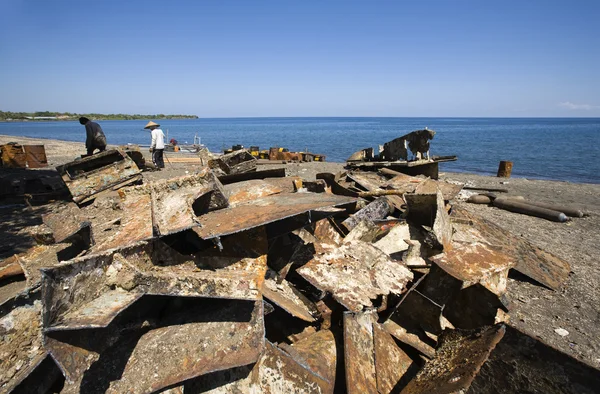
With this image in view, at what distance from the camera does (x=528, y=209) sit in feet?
24.3

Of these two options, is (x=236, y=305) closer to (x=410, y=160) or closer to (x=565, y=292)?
(x=565, y=292)

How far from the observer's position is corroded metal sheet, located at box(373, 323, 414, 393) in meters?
2.16

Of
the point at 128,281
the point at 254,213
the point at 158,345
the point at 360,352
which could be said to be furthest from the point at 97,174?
the point at 360,352

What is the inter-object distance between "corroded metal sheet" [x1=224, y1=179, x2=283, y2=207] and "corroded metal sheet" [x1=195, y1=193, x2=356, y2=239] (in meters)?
0.36

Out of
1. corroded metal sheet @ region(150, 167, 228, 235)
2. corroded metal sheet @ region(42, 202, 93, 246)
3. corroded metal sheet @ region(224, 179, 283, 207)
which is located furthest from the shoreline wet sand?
corroded metal sheet @ region(42, 202, 93, 246)

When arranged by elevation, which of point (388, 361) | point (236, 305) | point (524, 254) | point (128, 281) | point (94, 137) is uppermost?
point (94, 137)

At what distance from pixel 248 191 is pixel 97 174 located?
2.99m

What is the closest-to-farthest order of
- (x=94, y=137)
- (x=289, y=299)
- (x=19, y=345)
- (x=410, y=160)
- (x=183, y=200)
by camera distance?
(x=19, y=345) < (x=183, y=200) < (x=289, y=299) < (x=94, y=137) < (x=410, y=160)

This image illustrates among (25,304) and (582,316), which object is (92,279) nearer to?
(25,304)

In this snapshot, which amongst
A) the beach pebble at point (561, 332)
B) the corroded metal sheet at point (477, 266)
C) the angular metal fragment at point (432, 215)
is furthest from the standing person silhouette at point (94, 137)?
the beach pebble at point (561, 332)

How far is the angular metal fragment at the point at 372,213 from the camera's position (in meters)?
4.21

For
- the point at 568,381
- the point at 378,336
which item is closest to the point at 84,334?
the point at 378,336

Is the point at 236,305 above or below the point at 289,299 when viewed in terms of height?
above

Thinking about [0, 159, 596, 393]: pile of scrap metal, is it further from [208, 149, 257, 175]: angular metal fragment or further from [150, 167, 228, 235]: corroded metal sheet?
[208, 149, 257, 175]: angular metal fragment
